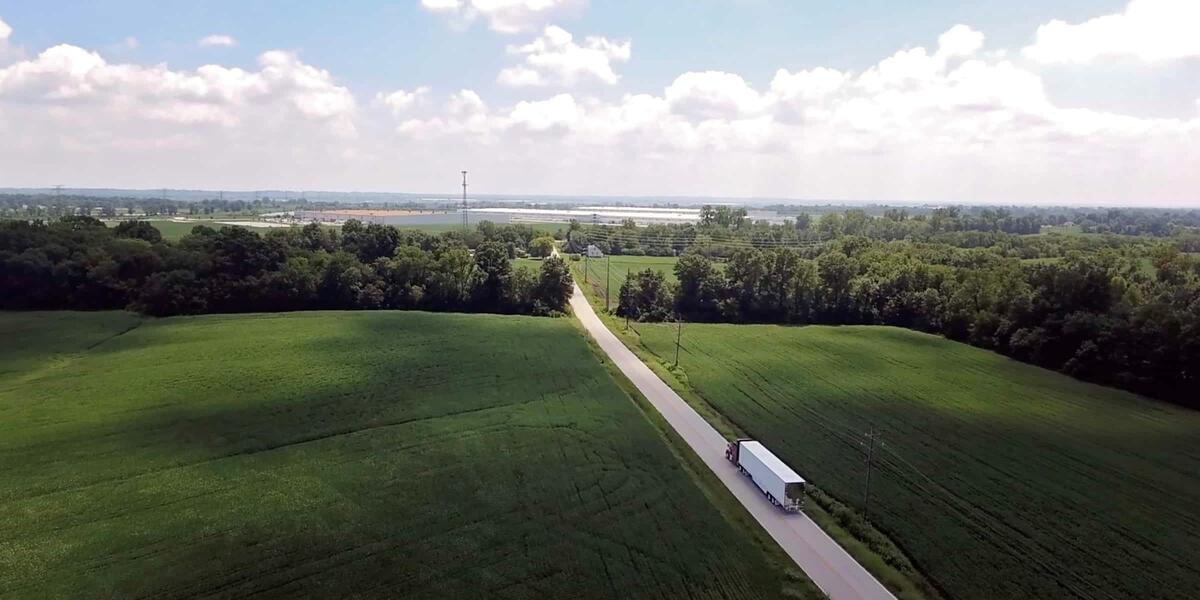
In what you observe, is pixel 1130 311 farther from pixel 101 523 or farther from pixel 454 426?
pixel 101 523

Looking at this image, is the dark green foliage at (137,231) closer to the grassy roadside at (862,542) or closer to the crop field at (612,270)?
the crop field at (612,270)

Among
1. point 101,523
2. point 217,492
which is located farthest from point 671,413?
point 101,523

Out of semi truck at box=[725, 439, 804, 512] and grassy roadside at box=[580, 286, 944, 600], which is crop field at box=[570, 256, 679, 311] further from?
grassy roadside at box=[580, 286, 944, 600]

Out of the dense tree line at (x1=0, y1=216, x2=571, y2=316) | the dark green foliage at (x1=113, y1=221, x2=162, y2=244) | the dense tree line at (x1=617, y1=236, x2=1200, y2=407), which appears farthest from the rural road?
the dark green foliage at (x1=113, y1=221, x2=162, y2=244)

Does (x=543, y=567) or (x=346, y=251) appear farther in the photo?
(x=346, y=251)

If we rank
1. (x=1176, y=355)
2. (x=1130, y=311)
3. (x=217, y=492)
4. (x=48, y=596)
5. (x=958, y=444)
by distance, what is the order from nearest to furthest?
(x=48, y=596) → (x=217, y=492) → (x=958, y=444) → (x=1176, y=355) → (x=1130, y=311)

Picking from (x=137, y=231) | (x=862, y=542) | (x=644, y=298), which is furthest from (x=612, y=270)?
(x=862, y=542)

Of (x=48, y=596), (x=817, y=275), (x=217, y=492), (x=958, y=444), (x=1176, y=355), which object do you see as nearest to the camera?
(x=48, y=596)
